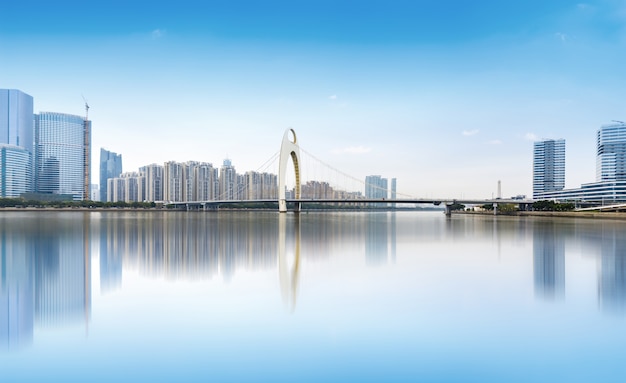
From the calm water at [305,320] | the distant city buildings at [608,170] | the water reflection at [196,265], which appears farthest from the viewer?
Result: the distant city buildings at [608,170]

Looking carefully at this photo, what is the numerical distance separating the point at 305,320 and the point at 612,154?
81955mm

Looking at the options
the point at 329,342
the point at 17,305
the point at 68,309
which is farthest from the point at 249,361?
the point at 17,305

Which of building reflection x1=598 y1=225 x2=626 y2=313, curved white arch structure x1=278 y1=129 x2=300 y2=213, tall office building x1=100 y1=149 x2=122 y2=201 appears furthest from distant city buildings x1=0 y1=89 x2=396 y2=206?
building reflection x1=598 y1=225 x2=626 y2=313

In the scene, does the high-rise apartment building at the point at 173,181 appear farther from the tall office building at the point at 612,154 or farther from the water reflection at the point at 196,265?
the tall office building at the point at 612,154

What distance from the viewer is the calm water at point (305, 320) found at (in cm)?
341

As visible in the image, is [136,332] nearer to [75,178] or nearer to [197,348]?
[197,348]

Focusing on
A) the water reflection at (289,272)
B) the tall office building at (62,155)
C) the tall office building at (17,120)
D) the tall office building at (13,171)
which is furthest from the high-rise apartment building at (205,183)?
the water reflection at (289,272)

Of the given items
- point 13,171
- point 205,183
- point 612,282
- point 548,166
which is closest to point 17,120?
point 13,171

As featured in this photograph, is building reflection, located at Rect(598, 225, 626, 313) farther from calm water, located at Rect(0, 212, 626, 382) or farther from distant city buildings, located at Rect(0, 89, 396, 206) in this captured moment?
distant city buildings, located at Rect(0, 89, 396, 206)

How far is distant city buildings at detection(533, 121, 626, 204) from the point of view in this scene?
64562mm

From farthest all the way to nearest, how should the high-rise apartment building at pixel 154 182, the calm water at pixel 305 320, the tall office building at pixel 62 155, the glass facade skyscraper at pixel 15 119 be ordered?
the glass facade skyscraper at pixel 15 119, the tall office building at pixel 62 155, the high-rise apartment building at pixel 154 182, the calm water at pixel 305 320

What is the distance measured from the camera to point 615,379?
3.25 meters

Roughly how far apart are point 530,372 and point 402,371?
3.46ft

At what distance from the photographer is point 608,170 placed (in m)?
68.9
